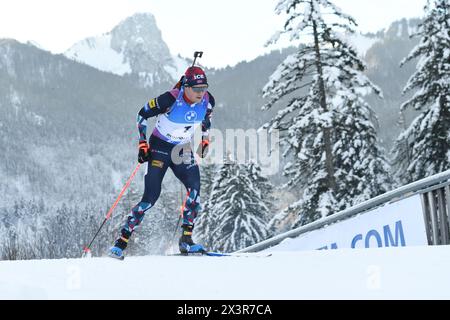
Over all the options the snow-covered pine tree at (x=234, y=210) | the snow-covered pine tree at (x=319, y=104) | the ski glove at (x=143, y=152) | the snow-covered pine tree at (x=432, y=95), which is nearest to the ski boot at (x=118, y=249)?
the ski glove at (x=143, y=152)

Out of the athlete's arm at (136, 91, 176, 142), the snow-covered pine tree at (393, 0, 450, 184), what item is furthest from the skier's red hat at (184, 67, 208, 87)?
the snow-covered pine tree at (393, 0, 450, 184)

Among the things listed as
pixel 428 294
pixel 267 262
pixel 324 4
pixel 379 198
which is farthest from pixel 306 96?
pixel 428 294

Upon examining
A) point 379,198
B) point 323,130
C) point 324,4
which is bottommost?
point 379,198

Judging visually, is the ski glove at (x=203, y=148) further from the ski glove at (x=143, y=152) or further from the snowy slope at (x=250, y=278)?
the snowy slope at (x=250, y=278)

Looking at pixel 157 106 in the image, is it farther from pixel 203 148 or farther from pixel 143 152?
pixel 203 148

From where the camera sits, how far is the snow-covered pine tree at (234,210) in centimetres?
3241

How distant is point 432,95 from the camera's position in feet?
65.6

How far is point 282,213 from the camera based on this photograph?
66.2 ft

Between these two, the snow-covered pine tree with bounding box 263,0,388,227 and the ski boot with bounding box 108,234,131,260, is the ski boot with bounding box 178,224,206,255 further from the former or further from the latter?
the snow-covered pine tree with bounding box 263,0,388,227

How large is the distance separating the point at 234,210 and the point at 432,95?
15.3m

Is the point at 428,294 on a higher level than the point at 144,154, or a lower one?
lower

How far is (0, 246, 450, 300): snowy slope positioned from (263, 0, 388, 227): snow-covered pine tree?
41.9 ft

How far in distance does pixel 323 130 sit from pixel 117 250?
508 inches

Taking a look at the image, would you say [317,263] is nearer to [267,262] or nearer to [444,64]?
[267,262]
